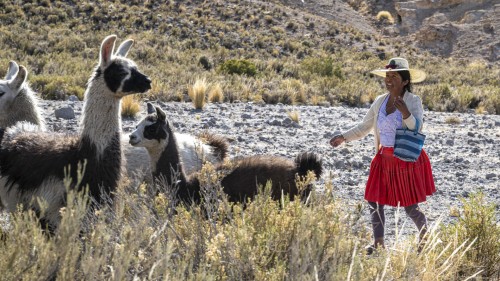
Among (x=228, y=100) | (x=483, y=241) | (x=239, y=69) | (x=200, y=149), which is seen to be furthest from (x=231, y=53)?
(x=483, y=241)

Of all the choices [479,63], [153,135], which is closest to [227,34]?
[479,63]

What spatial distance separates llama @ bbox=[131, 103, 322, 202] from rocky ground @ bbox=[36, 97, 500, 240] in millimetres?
1120

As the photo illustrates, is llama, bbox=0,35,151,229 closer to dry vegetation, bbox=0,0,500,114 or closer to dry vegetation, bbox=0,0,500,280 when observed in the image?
dry vegetation, bbox=0,0,500,280

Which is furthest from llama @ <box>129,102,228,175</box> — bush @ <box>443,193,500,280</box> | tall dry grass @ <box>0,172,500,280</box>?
bush @ <box>443,193,500,280</box>

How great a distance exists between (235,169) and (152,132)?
89cm

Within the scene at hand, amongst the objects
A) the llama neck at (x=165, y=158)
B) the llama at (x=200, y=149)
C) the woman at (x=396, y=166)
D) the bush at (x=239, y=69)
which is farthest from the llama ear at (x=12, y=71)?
the bush at (x=239, y=69)

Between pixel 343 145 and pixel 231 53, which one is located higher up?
pixel 343 145

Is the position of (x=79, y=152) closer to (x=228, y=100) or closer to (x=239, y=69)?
(x=228, y=100)

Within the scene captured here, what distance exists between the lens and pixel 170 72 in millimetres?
26625

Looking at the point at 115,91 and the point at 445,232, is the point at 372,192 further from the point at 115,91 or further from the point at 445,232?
the point at 115,91

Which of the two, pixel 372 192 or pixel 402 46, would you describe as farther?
pixel 402 46

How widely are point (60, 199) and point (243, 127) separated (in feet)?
28.1

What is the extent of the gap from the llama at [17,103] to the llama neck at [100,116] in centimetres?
133

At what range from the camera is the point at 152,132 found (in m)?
7.07
